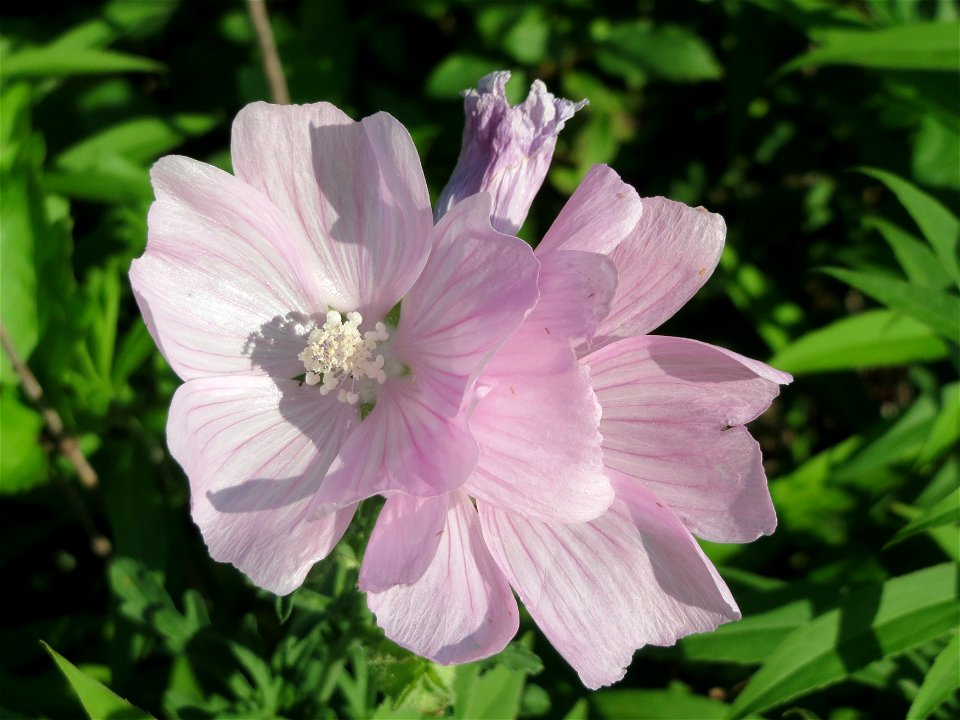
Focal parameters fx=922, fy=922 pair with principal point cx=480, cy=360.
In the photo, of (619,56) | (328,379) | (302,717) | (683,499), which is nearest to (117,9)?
(619,56)

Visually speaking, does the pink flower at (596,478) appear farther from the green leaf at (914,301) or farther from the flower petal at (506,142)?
the green leaf at (914,301)

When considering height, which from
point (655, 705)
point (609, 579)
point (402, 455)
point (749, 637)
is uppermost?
point (402, 455)

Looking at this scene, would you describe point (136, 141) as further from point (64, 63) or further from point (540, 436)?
point (540, 436)

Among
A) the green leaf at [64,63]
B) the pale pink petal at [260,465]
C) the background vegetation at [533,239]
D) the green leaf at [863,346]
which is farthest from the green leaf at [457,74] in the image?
the pale pink petal at [260,465]

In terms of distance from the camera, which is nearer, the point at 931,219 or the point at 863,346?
the point at 931,219

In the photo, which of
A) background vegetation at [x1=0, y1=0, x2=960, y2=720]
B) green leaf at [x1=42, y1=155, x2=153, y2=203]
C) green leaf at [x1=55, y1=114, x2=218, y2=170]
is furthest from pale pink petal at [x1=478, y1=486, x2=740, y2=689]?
green leaf at [x1=55, y1=114, x2=218, y2=170]

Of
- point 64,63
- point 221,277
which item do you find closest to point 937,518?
point 221,277
